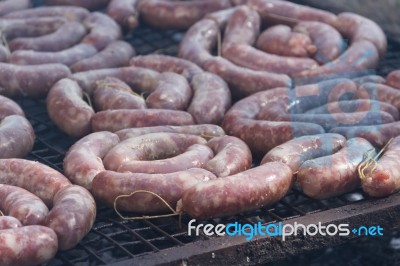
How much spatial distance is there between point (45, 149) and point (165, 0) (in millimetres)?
2444

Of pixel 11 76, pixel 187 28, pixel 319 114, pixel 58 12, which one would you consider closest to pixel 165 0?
pixel 187 28

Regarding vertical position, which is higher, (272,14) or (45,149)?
(272,14)

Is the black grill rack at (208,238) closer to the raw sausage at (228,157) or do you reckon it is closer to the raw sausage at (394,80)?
the raw sausage at (228,157)

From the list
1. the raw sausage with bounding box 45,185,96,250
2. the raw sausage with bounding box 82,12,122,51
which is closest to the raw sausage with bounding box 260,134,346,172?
the raw sausage with bounding box 45,185,96,250

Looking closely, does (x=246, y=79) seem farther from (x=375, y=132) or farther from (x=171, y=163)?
(x=171, y=163)

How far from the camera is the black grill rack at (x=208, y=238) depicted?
4297 millimetres

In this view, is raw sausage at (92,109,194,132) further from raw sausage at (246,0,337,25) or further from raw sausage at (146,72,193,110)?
raw sausage at (246,0,337,25)

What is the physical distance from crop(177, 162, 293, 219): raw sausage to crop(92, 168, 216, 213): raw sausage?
79 mm

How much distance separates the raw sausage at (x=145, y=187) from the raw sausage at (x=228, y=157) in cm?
16

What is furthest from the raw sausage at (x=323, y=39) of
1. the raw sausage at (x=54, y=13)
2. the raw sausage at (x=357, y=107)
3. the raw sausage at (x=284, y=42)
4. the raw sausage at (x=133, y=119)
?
the raw sausage at (x=54, y=13)

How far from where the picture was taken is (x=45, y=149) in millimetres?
5551

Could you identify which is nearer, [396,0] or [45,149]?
[45,149]

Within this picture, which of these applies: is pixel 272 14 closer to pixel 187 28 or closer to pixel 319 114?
pixel 187 28

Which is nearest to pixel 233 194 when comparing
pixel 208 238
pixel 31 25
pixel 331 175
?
pixel 208 238
